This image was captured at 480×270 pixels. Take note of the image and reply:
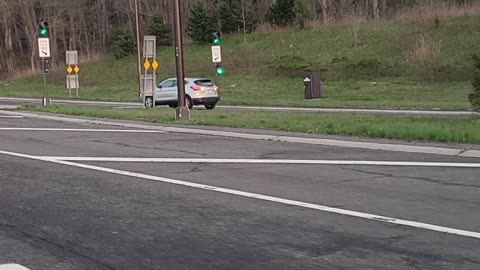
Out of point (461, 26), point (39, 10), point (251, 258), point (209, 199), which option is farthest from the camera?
point (39, 10)

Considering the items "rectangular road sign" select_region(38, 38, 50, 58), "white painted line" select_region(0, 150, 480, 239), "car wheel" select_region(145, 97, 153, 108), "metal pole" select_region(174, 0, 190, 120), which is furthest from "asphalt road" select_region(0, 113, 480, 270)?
"car wheel" select_region(145, 97, 153, 108)

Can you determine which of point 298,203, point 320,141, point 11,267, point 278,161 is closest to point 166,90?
point 320,141

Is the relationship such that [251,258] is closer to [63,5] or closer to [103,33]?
[63,5]

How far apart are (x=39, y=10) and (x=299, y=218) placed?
247 ft

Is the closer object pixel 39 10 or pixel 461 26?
pixel 461 26

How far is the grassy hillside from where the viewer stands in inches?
1375

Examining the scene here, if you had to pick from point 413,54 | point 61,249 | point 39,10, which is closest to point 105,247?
point 61,249

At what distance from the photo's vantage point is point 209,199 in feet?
29.3

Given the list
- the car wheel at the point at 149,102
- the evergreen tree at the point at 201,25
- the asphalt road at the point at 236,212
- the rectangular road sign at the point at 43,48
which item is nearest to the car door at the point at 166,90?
the car wheel at the point at 149,102

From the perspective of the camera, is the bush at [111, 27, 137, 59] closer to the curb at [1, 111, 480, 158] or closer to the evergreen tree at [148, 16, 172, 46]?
the evergreen tree at [148, 16, 172, 46]

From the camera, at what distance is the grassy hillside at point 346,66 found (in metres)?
34.9

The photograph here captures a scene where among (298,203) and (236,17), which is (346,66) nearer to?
(236,17)

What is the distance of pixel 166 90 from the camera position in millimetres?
32656

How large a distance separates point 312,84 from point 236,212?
27.2m
